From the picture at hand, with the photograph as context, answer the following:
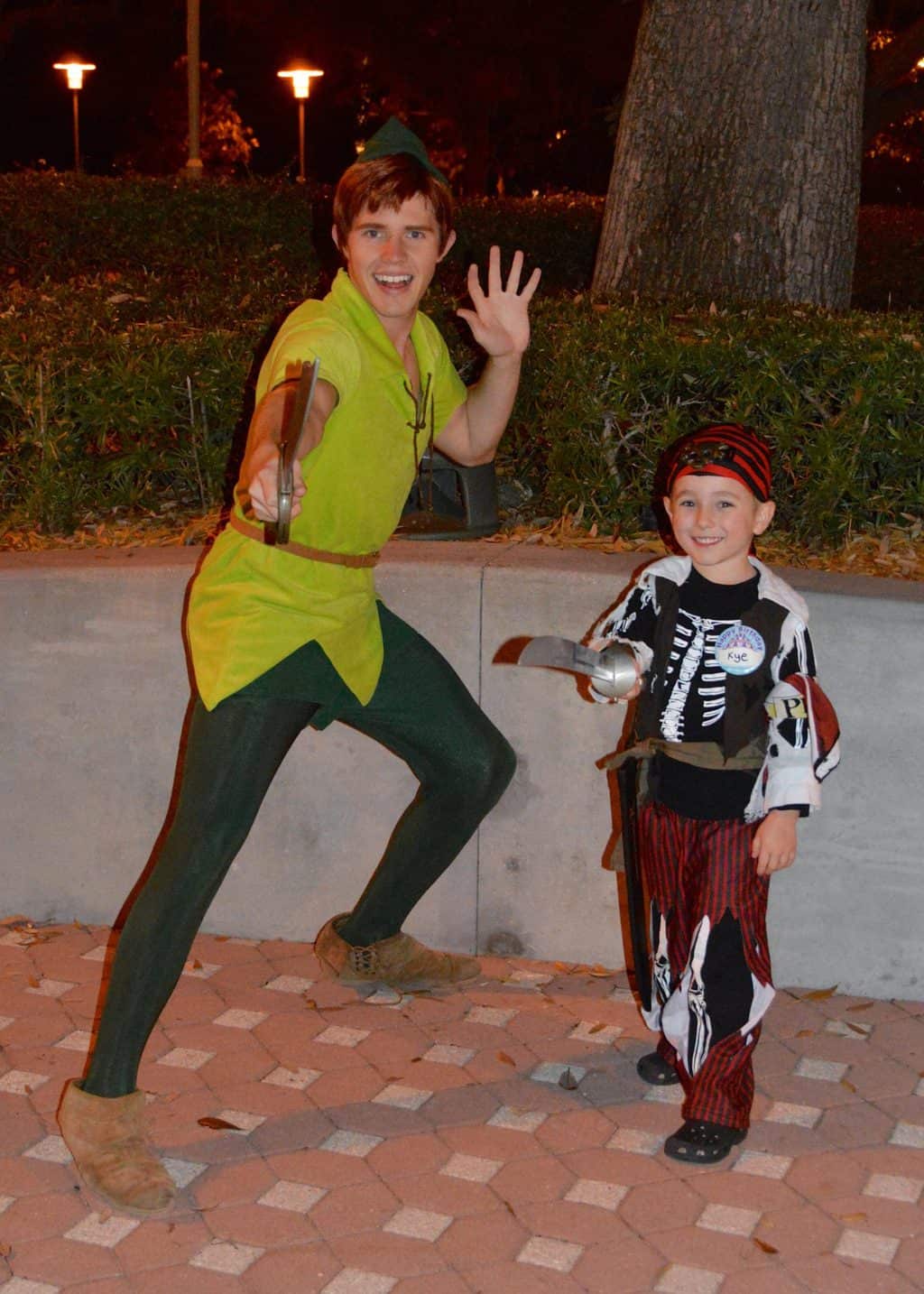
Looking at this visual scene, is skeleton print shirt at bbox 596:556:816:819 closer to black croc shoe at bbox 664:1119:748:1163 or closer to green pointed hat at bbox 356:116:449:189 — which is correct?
black croc shoe at bbox 664:1119:748:1163

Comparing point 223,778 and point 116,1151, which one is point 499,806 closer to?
point 223,778

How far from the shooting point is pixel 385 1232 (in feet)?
11.3

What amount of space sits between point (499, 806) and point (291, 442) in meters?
1.82

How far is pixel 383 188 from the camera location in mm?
3664

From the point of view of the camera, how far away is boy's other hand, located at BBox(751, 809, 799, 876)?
356 cm

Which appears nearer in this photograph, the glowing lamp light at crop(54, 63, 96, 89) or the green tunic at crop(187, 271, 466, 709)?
the green tunic at crop(187, 271, 466, 709)

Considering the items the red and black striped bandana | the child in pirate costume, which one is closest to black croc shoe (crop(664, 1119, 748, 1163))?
the child in pirate costume

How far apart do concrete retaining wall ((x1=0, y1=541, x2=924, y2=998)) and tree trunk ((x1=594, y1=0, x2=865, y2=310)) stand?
7.21ft

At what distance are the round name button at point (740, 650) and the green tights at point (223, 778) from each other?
0.75 meters

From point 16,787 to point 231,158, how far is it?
100ft

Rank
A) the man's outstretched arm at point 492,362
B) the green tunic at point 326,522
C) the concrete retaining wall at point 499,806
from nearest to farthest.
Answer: the green tunic at point 326,522 < the man's outstretched arm at point 492,362 < the concrete retaining wall at point 499,806

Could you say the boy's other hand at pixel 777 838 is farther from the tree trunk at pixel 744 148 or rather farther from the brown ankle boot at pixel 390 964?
the tree trunk at pixel 744 148

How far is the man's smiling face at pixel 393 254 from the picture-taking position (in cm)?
367

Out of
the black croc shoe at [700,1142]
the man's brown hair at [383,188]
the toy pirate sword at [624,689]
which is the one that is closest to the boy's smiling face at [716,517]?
the toy pirate sword at [624,689]
